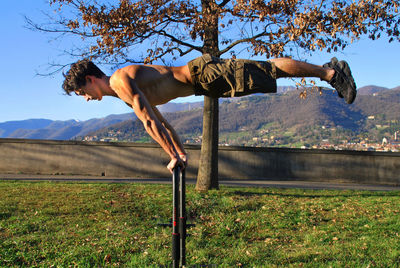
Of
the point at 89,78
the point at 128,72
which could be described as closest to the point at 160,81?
the point at 128,72

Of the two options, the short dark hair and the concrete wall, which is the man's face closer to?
the short dark hair

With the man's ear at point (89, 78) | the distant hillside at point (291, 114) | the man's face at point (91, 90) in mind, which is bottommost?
the man's face at point (91, 90)

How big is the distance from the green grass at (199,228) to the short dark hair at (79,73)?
7.73 feet

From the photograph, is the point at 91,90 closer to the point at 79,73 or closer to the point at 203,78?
the point at 79,73

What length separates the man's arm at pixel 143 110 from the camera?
3.55 metres

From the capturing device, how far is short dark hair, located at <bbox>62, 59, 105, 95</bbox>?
3893 mm

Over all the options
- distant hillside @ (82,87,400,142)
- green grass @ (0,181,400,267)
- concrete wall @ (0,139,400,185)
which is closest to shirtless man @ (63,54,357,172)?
green grass @ (0,181,400,267)

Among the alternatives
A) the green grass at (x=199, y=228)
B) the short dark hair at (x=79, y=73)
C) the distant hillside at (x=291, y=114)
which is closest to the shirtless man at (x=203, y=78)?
the short dark hair at (x=79, y=73)

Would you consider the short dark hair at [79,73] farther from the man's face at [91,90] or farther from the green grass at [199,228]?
the green grass at [199,228]

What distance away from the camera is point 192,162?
16.4m

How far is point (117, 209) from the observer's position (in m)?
8.32

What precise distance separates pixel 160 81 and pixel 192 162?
12635mm

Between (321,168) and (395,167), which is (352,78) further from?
(395,167)

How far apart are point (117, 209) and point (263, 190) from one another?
526 cm
